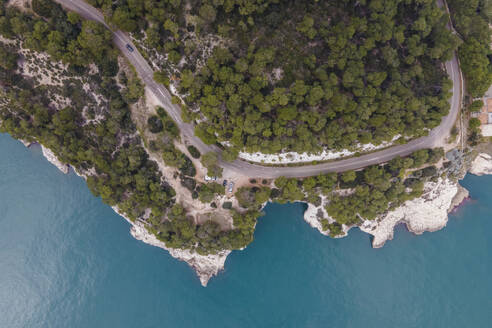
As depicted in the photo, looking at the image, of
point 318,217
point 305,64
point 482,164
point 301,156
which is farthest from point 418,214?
point 305,64

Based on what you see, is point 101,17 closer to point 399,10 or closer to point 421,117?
point 399,10

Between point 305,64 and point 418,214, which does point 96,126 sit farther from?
point 418,214

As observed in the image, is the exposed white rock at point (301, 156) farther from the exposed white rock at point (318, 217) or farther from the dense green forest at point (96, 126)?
the dense green forest at point (96, 126)

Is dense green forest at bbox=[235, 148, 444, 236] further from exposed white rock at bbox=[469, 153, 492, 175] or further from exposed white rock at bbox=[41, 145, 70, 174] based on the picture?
exposed white rock at bbox=[41, 145, 70, 174]

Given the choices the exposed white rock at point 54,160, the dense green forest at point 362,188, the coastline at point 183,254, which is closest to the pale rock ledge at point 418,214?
the dense green forest at point 362,188

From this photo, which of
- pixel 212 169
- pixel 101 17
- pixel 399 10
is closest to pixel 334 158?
pixel 212 169

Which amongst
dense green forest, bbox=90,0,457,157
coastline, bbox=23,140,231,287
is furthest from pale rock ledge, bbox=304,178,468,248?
coastline, bbox=23,140,231,287
